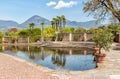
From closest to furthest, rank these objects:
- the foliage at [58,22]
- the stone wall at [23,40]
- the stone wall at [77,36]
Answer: the stone wall at [77,36] < the stone wall at [23,40] < the foliage at [58,22]

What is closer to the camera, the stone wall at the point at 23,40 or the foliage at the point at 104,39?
the foliage at the point at 104,39

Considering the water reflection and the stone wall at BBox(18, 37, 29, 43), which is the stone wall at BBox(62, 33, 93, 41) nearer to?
the stone wall at BBox(18, 37, 29, 43)

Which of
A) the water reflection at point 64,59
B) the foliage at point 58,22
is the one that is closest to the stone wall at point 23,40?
the foliage at point 58,22

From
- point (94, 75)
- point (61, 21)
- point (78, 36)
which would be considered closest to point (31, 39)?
point (78, 36)

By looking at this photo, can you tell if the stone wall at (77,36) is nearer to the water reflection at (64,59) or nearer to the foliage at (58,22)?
the water reflection at (64,59)

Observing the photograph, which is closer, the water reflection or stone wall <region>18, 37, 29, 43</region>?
the water reflection

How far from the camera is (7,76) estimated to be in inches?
373

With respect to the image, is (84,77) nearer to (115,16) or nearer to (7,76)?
(7,76)

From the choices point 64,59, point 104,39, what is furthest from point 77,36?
point 104,39

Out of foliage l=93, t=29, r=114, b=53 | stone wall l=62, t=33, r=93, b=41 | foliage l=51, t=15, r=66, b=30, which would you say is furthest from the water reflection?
foliage l=51, t=15, r=66, b=30

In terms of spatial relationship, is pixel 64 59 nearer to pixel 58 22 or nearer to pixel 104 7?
pixel 104 7

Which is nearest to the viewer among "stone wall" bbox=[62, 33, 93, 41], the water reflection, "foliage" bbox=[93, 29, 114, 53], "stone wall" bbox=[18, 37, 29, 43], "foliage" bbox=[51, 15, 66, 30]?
"foliage" bbox=[93, 29, 114, 53]

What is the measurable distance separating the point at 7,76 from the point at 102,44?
8039 mm

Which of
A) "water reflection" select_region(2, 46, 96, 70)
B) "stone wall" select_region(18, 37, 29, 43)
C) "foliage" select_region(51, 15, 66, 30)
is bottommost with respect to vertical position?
"water reflection" select_region(2, 46, 96, 70)
